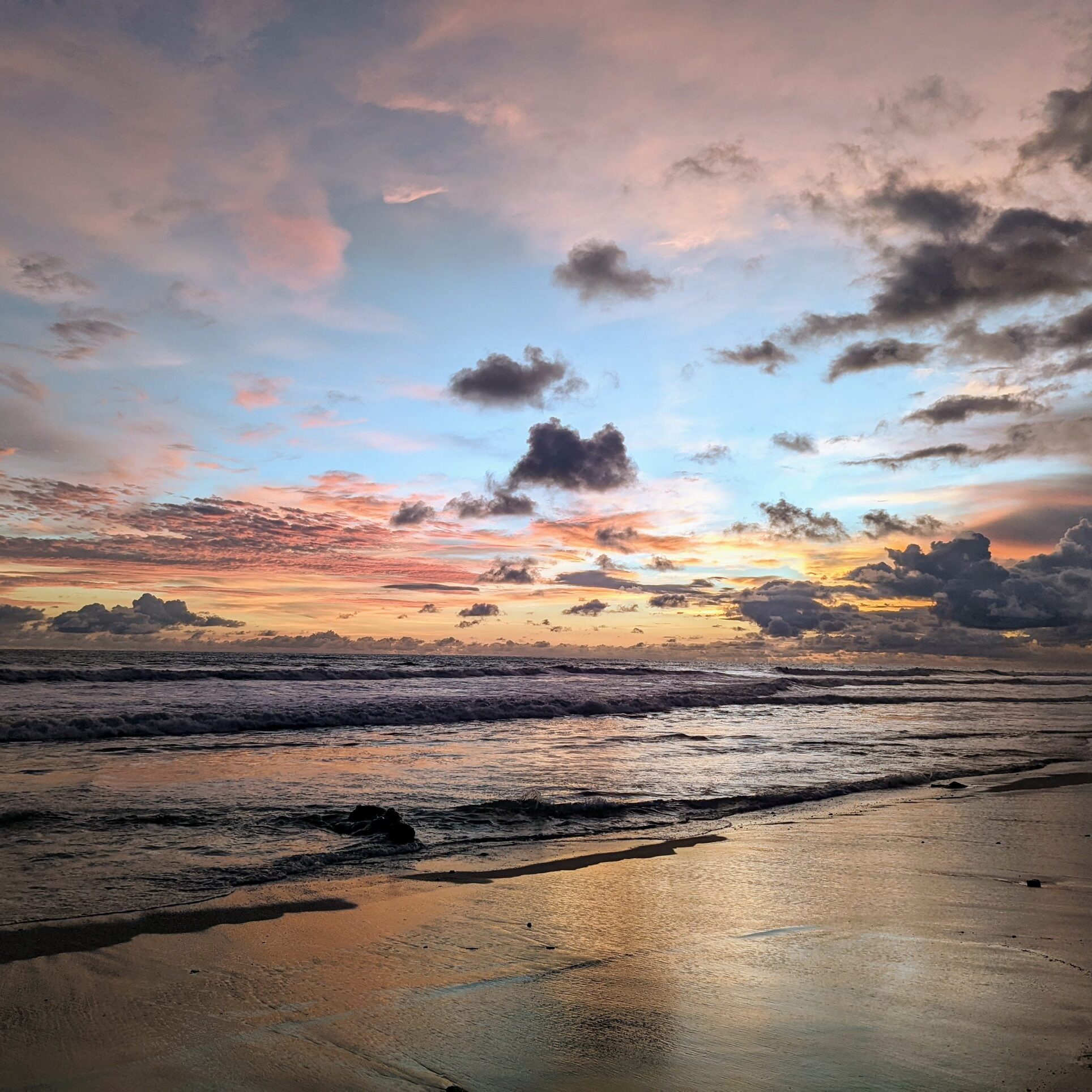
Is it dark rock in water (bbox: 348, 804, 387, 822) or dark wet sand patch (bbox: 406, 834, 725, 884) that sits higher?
dark rock in water (bbox: 348, 804, 387, 822)

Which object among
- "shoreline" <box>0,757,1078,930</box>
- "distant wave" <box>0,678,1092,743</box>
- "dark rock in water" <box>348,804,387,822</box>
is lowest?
"distant wave" <box>0,678,1092,743</box>

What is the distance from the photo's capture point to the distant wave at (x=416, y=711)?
20.7 m

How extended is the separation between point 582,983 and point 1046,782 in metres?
13.7

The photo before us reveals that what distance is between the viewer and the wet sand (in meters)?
3.66

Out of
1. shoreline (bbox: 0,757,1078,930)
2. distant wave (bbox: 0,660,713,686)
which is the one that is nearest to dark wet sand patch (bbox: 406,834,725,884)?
shoreline (bbox: 0,757,1078,930)

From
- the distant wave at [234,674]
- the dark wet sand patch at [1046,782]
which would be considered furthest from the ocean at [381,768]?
the dark wet sand patch at [1046,782]

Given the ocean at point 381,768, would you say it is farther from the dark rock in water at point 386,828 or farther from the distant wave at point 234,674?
the distant wave at point 234,674

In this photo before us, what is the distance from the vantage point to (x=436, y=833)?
937 centimetres

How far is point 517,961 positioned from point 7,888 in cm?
485

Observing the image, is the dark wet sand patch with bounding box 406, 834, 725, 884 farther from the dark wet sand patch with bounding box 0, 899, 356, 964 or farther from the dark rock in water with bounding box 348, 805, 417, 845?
the dark rock in water with bounding box 348, 805, 417, 845

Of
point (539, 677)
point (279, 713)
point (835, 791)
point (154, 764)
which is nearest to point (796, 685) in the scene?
point (539, 677)

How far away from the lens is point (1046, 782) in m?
14.5

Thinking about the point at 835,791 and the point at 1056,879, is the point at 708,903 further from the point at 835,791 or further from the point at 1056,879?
the point at 835,791

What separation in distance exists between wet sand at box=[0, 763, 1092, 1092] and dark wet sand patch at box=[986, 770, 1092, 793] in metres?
6.34
